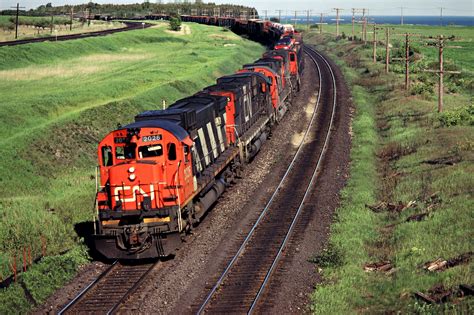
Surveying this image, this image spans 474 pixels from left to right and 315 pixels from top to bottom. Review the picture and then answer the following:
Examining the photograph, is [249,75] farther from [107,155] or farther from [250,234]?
[107,155]

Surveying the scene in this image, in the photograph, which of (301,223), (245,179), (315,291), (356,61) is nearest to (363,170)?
(245,179)

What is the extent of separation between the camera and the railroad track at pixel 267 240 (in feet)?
53.8

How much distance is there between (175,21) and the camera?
117938mm

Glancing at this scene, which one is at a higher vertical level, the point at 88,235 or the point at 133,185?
the point at 133,185

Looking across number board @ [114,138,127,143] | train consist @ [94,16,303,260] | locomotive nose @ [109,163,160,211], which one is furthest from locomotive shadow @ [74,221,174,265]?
number board @ [114,138,127,143]

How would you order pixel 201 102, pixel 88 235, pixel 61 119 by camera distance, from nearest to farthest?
pixel 88 235
pixel 201 102
pixel 61 119

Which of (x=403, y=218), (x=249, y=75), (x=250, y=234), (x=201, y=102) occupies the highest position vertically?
(x=249, y=75)

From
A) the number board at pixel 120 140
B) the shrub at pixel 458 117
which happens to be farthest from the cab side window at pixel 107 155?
the shrub at pixel 458 117

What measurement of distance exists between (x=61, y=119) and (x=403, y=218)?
2074cm

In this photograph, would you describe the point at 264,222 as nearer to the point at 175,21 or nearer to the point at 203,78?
the point at 203,78

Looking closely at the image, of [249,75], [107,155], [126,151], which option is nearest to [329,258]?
[126,151]

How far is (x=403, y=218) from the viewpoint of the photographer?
22.2m

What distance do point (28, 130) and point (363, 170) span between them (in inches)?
692

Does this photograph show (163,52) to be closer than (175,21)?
Yes
